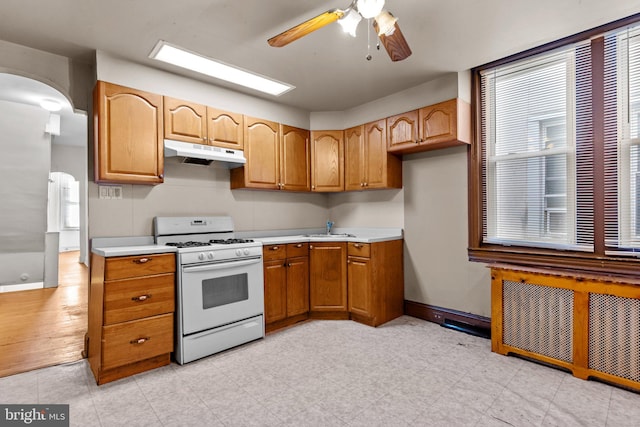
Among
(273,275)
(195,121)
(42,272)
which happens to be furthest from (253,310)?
(42,272)

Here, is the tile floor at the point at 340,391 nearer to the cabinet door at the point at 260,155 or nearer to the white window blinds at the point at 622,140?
the white window blinds at the point at 622,140

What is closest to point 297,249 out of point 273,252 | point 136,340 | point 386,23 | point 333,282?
point 273,252

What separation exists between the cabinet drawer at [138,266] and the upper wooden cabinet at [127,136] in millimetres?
728

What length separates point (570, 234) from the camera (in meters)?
2.70

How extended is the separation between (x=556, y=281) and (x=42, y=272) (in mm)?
7072

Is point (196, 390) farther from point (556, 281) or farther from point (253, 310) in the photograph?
point (556, 281)

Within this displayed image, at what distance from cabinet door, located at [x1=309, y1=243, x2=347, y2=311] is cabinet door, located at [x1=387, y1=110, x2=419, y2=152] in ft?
4.16

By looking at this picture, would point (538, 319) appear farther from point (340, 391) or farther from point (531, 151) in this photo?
point (340, 391)

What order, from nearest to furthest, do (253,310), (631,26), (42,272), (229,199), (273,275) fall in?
(631,26)
(253,310)
(273,275)
(229,199)
(42,272)

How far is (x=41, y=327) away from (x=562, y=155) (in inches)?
213

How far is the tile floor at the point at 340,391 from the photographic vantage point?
187cm

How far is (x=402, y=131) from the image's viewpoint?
11.6 ft

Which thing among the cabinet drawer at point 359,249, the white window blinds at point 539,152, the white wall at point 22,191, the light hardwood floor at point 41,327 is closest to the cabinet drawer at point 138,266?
the light hardwood floor at point 41,327

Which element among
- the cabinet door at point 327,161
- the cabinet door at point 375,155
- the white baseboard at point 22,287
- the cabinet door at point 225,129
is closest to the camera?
the cabinet door at point 225,129
